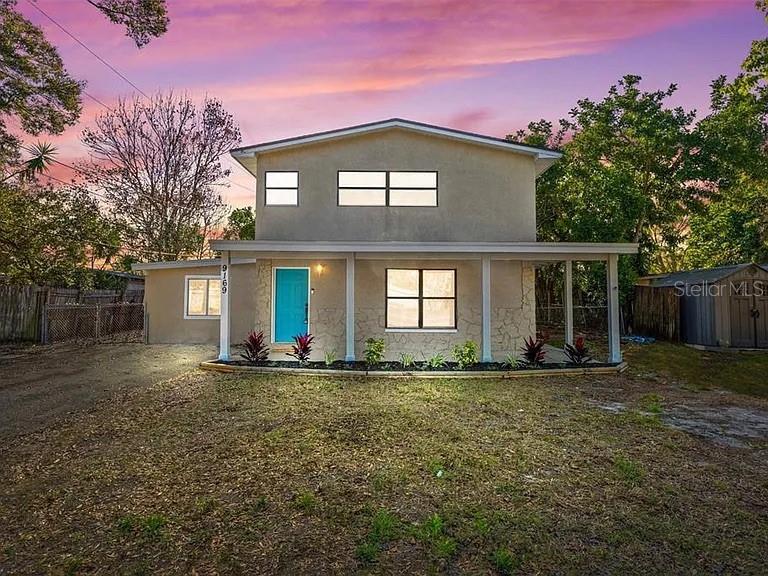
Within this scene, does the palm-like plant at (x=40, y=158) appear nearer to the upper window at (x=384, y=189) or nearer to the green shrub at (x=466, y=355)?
the upper window at (x=384, y=189)

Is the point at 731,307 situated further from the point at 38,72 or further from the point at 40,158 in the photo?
the point at 38,72

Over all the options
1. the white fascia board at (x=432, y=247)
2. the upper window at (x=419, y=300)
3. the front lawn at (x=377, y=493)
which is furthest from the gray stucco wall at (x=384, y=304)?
the front lawn at (x=377, y=493)

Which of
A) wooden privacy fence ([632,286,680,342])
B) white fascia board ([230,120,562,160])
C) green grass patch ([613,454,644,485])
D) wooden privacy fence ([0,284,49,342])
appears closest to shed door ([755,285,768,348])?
wooden privacy fence ([632,286,680,342])

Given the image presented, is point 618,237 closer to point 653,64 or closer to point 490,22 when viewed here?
point 653,64

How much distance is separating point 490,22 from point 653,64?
7.90m

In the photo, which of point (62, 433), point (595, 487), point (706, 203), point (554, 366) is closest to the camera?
point (595, 487)

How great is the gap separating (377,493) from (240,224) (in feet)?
75.1

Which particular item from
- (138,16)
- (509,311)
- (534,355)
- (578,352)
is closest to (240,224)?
(138,16)

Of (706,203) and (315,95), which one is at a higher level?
(315,95)

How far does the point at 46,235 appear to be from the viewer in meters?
13.2

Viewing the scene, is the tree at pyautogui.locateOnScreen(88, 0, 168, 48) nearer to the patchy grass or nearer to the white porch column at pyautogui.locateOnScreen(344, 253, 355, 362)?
the white porch column at pyautogui.locateOnScreen(344, 253, 355, 362)

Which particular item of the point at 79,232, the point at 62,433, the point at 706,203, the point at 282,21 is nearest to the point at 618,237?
the point at 706,203

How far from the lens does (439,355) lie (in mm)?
9820

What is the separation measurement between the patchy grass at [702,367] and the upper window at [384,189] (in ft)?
20.5
